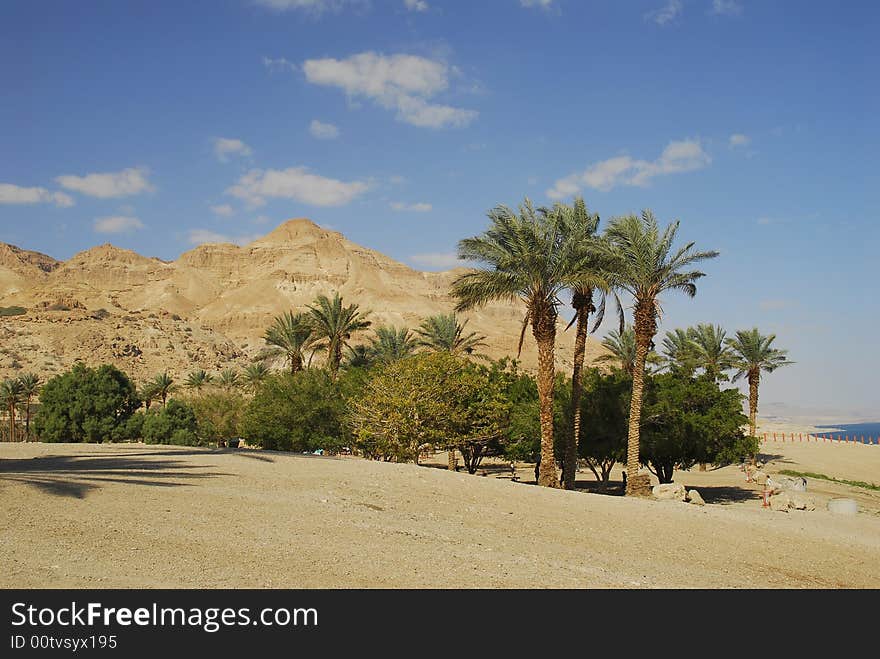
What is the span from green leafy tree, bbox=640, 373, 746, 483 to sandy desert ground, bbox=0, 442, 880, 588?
10201 mm

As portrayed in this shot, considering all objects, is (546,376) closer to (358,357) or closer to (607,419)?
(607,419)

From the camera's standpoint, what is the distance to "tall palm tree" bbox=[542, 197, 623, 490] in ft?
82.4

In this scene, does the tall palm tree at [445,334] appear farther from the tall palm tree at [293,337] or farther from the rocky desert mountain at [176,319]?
the rocky desert mountain at [176,319]

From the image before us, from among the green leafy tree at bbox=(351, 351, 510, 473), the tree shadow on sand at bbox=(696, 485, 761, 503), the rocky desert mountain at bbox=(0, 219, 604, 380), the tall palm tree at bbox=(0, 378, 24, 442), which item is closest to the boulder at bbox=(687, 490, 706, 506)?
the tree shadow on sand at bbox=(696, 485, 761, 503)

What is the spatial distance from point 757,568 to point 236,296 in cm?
18055

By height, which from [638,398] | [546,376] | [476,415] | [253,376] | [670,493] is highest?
[253,376]

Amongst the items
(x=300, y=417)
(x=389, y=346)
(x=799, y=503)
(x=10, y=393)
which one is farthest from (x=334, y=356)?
(x=10, y=393)

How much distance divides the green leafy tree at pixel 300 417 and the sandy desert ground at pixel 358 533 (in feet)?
50.1

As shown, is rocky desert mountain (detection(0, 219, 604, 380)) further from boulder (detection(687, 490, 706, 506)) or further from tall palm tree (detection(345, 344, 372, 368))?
boulder (detection(687, 490, 706, 506))

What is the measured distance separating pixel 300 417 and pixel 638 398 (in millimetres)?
18387

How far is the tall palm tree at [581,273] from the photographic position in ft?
82.4

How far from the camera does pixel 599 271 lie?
25547 mm

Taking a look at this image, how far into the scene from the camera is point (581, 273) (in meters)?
24.9
